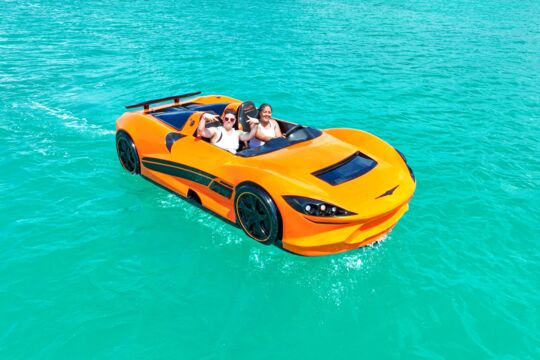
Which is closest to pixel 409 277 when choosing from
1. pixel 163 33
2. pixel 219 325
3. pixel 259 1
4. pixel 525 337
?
pixel 525 337

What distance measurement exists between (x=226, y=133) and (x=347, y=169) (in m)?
2.23

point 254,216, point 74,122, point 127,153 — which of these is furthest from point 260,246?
point 74,122

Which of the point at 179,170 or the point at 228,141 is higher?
the point at 228,141

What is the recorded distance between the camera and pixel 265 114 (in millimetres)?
7320

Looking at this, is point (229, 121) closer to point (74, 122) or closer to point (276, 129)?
point (276, 129)

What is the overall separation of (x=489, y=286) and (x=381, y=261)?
143cm

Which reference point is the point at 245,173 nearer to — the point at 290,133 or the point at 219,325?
the point at 290,133

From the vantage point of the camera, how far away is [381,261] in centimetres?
611

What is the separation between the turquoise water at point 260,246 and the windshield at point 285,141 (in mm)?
1285

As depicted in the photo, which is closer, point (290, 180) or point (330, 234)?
point (330, 234)

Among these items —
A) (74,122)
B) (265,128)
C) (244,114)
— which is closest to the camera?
(265,128)

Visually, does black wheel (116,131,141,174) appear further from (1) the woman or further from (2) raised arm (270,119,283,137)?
(2) raised arm (270,119,283,137)

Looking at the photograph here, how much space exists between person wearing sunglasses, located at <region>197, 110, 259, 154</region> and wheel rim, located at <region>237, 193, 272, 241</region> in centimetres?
131

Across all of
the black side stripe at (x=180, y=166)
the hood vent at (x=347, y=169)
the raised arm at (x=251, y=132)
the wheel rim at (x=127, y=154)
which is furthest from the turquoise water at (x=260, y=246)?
the raised arm at (x=251, y=132)
